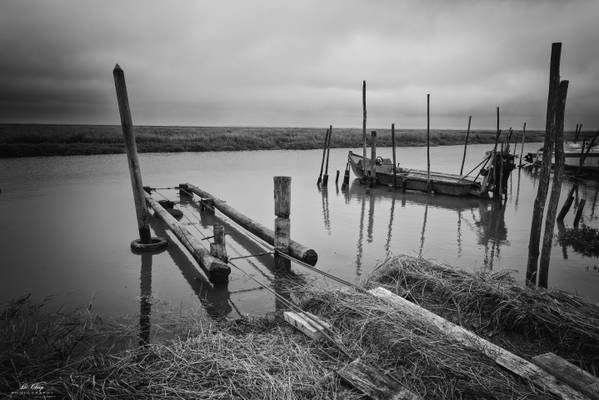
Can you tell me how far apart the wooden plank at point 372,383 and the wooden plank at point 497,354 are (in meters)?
1.15

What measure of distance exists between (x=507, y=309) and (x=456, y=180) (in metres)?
13.4

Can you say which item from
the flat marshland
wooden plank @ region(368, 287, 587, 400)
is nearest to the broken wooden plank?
the flat marshland

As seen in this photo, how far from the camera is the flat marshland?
131 inches

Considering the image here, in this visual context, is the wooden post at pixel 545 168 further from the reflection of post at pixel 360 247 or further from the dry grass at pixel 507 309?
the reflection of post at pixel 360 247

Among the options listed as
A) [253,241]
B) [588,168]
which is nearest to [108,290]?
[253,241]

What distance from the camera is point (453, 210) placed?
43.4 ft

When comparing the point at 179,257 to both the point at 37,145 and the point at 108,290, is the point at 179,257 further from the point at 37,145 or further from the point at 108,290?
the point at 37,145

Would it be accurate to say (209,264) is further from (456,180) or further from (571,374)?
(456,180)

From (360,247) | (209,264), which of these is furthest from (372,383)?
(360,247)

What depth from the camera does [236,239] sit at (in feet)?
30.9

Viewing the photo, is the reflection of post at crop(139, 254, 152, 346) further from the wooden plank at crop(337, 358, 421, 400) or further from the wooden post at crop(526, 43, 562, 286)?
the wooden post at crop(526, 43, 562, 286)

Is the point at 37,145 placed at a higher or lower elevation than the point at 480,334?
higher

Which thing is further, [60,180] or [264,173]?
[264,173]

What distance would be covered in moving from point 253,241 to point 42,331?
5.19 meters
